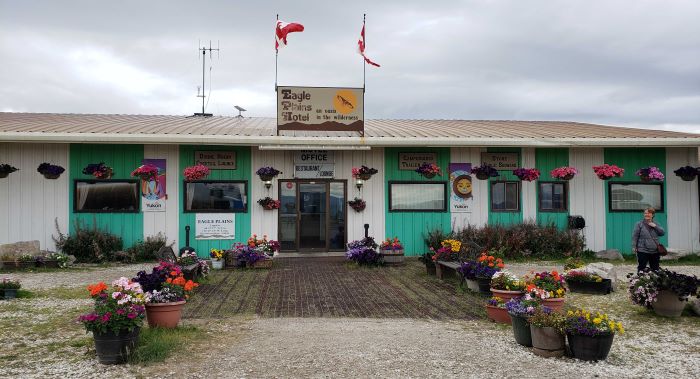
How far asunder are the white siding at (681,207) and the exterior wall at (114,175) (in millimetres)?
13121

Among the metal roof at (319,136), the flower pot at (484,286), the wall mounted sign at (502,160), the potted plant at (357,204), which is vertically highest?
the metal roof at (319,136)

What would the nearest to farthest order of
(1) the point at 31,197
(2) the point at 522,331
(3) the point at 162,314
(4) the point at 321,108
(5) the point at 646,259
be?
(2) the point at 522,331 → (3) the point at 162,314 → (5) the point at 646,259 → (1) the point at 31,197 → (4) the point at 321,108

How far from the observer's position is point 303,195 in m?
14.9

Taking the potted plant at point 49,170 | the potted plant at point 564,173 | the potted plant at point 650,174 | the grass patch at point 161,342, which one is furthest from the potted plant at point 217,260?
the potted plant at point 650,174

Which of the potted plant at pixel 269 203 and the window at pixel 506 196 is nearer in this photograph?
the potted plant at pixel 269 203

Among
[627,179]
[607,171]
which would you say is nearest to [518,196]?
[607,171]

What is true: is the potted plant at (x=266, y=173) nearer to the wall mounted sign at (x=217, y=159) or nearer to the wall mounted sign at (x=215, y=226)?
the wall mounted sign at (x=217, y=159)

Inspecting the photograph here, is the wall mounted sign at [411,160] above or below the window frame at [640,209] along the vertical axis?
above

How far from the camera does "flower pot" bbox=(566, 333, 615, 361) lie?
5.67 m

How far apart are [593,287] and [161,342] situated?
670 cm

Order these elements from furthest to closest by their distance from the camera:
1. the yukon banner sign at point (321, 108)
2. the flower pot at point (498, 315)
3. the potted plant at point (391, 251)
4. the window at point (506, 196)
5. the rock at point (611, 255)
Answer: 1. the window at point (506, 196)
2. the yukon banner sign at point (321, 108)
3. the rock at point (611, 255)
4. the potted plant at point (391, 251)
5. the flower pot at point (498, 315)

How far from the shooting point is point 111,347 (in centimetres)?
551

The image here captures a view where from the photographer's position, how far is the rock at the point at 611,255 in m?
14.5

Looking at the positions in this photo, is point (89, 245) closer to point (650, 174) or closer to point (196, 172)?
point (196, 172)
